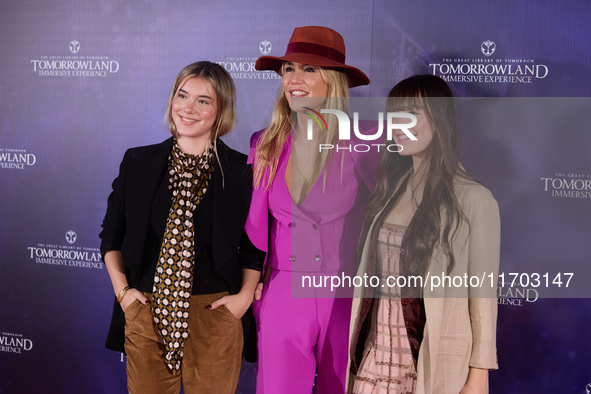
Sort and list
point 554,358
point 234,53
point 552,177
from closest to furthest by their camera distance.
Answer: point 552,177 < point 554,358 < point 234,53

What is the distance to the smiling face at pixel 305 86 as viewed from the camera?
219cm

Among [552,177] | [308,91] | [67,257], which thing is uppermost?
[308,91]

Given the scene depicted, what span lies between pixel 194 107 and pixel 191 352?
114 centimetres

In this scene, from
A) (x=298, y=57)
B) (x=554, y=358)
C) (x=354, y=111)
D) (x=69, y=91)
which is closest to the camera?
(x=298, y=57)

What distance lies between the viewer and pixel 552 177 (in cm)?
265

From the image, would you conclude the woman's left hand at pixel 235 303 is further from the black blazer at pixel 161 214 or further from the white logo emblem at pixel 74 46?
the white logo emblem at pixel 74 46

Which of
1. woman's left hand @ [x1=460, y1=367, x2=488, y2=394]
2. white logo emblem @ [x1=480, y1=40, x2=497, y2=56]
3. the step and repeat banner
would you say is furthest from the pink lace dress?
white logo emblem @ [x1=480, y1=40, x2=497, y2=56]

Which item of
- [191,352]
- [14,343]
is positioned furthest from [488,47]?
[14,343]

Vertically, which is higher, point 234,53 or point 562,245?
point 234,53

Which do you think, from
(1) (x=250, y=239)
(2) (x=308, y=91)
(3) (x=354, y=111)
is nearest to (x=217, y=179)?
(1) (x=250, y=239)

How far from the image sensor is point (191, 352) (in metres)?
2.22

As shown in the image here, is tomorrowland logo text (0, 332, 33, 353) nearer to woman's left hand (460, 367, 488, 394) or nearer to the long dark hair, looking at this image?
the long dark hair

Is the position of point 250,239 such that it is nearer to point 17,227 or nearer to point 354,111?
point 354,111

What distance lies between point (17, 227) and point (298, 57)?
8.13 ft
